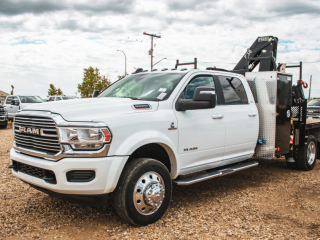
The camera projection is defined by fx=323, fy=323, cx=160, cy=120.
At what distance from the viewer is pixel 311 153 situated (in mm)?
7363

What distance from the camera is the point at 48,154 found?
3.53 metres

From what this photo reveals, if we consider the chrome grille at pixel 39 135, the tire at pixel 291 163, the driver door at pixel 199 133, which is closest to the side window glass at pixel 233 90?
the driver door at pixel 199 133

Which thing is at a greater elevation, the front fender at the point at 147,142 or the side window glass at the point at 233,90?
the side window glass at the point at 233,90

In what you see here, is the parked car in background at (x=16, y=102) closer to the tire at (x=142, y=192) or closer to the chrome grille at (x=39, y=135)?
the chrome grille at (x=39, y=135)

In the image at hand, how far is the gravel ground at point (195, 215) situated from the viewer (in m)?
3.74

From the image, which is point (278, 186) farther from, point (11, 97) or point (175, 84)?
point (11, 97)

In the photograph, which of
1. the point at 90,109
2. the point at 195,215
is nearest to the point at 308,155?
the point at 195,215

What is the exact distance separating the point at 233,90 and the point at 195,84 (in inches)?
38.0

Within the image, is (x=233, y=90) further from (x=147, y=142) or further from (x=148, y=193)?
(x=148, y=193)

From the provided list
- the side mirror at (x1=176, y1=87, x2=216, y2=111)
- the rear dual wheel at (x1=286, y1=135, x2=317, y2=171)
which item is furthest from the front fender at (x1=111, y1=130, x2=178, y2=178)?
the rear dual wheel at (x1=286, y1=135, x2=317, y2=171)

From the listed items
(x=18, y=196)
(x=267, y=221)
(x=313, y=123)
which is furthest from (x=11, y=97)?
(x=267, y=221)

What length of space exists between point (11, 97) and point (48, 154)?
18.6 meters

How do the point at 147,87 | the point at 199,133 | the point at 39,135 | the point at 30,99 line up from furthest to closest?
the point at 30,99 → the point at 147,87 → the point at 199,133 → the point at 39,135

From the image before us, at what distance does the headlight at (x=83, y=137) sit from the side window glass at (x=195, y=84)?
1589 millimetres
